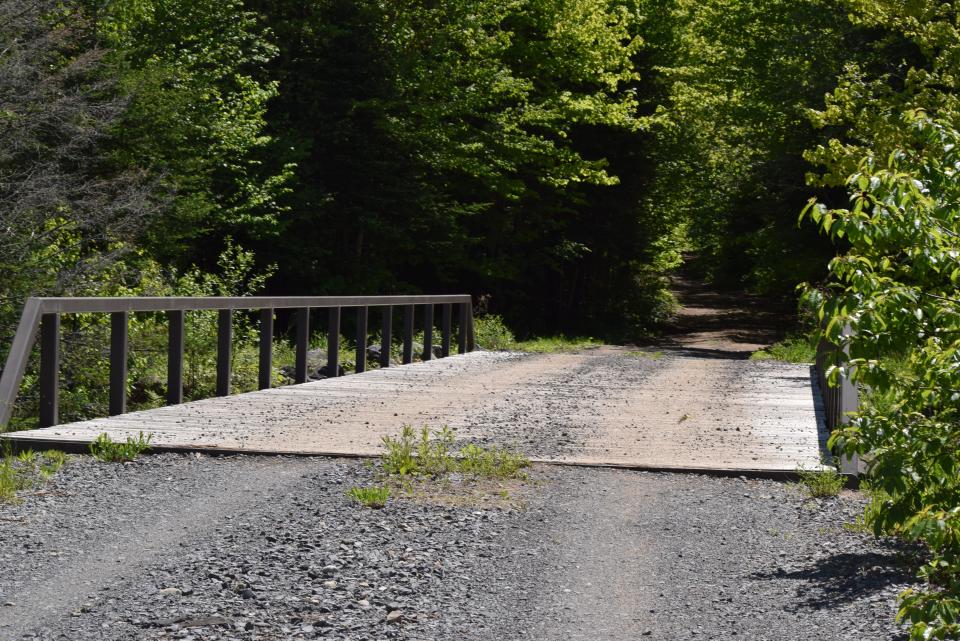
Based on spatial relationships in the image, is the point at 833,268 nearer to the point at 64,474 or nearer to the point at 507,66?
the point at 64,474

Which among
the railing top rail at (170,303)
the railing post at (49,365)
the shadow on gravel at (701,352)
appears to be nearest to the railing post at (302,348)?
the railing top rail at (170,303)

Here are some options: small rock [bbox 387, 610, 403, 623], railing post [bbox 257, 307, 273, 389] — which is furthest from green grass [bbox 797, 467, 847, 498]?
railing post [bbox 257, 307, 273, 389]

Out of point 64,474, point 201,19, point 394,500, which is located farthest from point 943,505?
point 201,19

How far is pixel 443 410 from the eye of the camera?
10367 mm

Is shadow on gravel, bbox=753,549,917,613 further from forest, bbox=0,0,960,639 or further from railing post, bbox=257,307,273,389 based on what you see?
railing post, bbox=257,307,273,389

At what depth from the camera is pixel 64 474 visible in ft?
22.4

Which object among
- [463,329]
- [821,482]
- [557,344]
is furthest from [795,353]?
[821,482]

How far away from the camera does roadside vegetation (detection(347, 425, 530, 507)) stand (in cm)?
645

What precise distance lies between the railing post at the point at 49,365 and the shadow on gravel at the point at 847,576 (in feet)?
17.9

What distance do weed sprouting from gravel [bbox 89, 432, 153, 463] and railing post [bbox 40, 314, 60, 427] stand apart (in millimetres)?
880

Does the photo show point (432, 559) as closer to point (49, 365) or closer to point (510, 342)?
point (49, 365)

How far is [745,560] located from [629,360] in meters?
13.8

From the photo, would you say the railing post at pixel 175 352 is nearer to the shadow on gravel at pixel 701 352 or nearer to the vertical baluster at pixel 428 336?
the vertical baluster at pixel 428 336

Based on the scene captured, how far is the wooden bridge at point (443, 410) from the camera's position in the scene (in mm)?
7844
